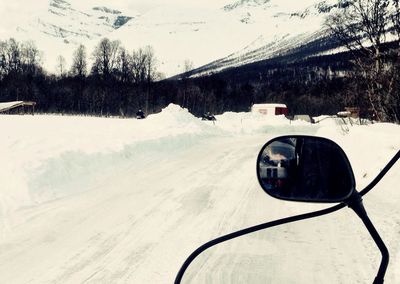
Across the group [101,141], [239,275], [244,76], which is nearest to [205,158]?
[101,141]

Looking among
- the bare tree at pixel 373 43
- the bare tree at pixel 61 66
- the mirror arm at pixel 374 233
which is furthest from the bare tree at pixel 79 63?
the mirror arm at pixel 374 233

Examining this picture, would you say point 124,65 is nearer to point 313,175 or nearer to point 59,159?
point 59,159

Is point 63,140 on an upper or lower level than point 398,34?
lower

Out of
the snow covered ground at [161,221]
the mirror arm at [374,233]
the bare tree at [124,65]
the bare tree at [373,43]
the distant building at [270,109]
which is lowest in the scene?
the distant building at [270,109]

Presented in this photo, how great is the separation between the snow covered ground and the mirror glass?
6.49ft

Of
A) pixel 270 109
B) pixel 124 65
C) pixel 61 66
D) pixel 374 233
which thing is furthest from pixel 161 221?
pixel 61 66

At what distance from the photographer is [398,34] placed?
49.8 feet

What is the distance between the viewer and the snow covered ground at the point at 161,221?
4.16 metres

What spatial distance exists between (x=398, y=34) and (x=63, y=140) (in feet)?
38.0

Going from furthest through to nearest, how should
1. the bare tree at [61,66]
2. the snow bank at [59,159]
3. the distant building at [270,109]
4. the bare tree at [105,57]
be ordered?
1. the bare tree at [61,66]
2. the bare tree at [105,57]
3. the distant building at [270,109]
4. the snow bank at [59,159]

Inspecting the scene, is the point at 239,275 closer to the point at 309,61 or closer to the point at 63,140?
the point at 63,140

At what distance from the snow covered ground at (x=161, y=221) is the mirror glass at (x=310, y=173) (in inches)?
77.9

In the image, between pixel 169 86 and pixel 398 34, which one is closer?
pixel 398 34

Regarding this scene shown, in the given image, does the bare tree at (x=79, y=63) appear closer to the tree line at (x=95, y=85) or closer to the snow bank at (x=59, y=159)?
the tree line at (x=95, y=85)
